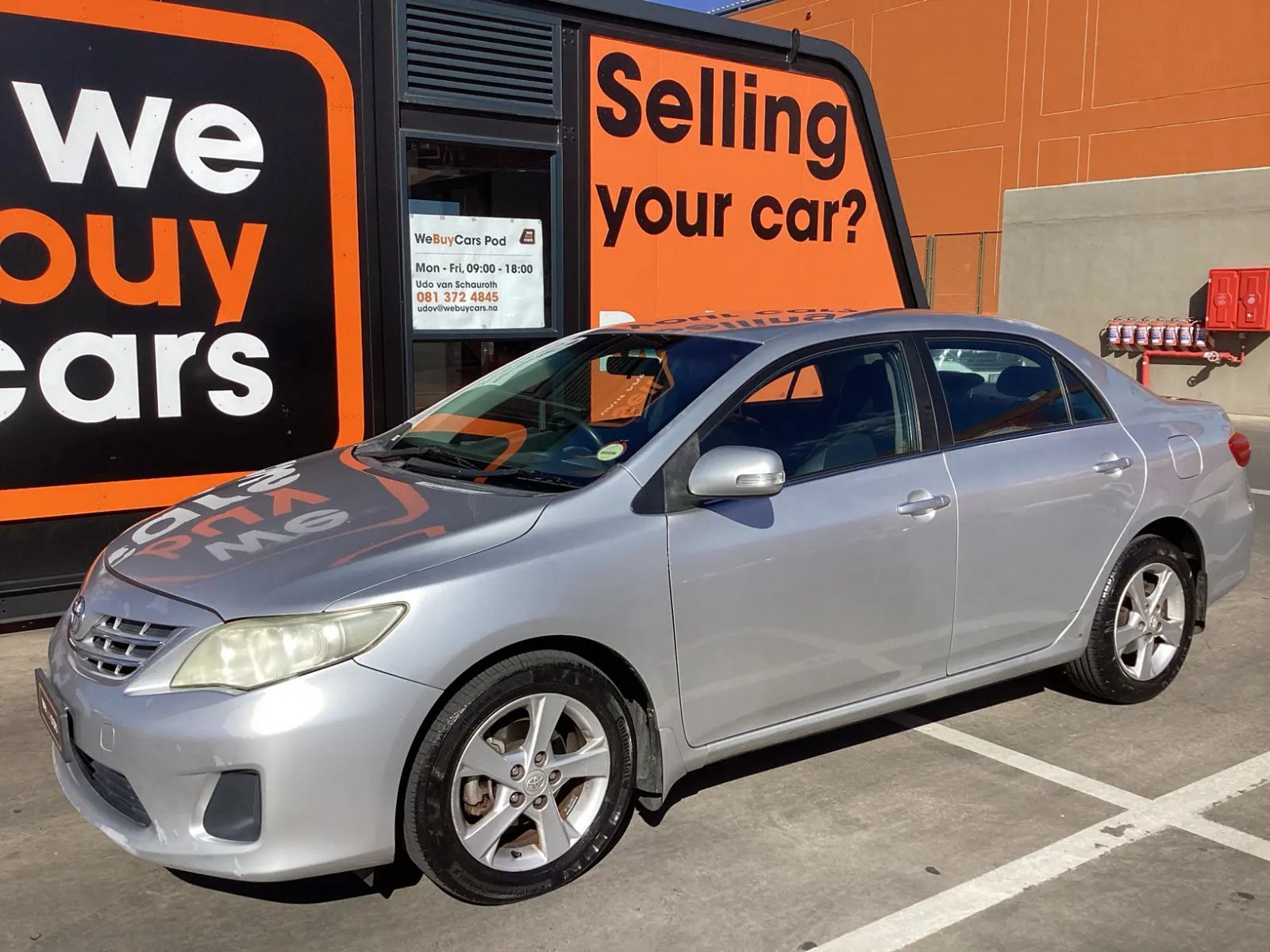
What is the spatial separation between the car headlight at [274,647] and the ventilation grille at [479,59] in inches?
162

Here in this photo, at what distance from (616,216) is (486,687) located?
462cm

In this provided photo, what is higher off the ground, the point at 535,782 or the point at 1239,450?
the point at 1239,450

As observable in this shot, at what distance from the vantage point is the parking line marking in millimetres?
3113

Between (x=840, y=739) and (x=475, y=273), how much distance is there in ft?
11.8

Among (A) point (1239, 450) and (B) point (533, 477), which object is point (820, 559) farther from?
(A) point (1239, 450)

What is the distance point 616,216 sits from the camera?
23.3ft

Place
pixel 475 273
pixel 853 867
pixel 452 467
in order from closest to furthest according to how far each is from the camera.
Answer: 1. pixel 853 867
2. pixel 452 467
3. pixel 475 273

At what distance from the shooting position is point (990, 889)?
3312 millimetres

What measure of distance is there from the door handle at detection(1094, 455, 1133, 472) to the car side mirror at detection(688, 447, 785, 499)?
66.9 inches

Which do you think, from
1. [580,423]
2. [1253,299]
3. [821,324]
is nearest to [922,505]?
[821,324]

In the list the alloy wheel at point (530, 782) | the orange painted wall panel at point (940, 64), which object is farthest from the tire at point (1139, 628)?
the orange painted wall panel at point (940, 64)

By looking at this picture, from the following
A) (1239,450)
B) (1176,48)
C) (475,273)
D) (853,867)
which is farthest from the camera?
(1176,48)

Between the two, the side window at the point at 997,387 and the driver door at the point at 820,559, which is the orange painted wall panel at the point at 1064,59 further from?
the driver door at the point at 820,559

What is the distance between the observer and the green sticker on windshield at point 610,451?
3570 mm
